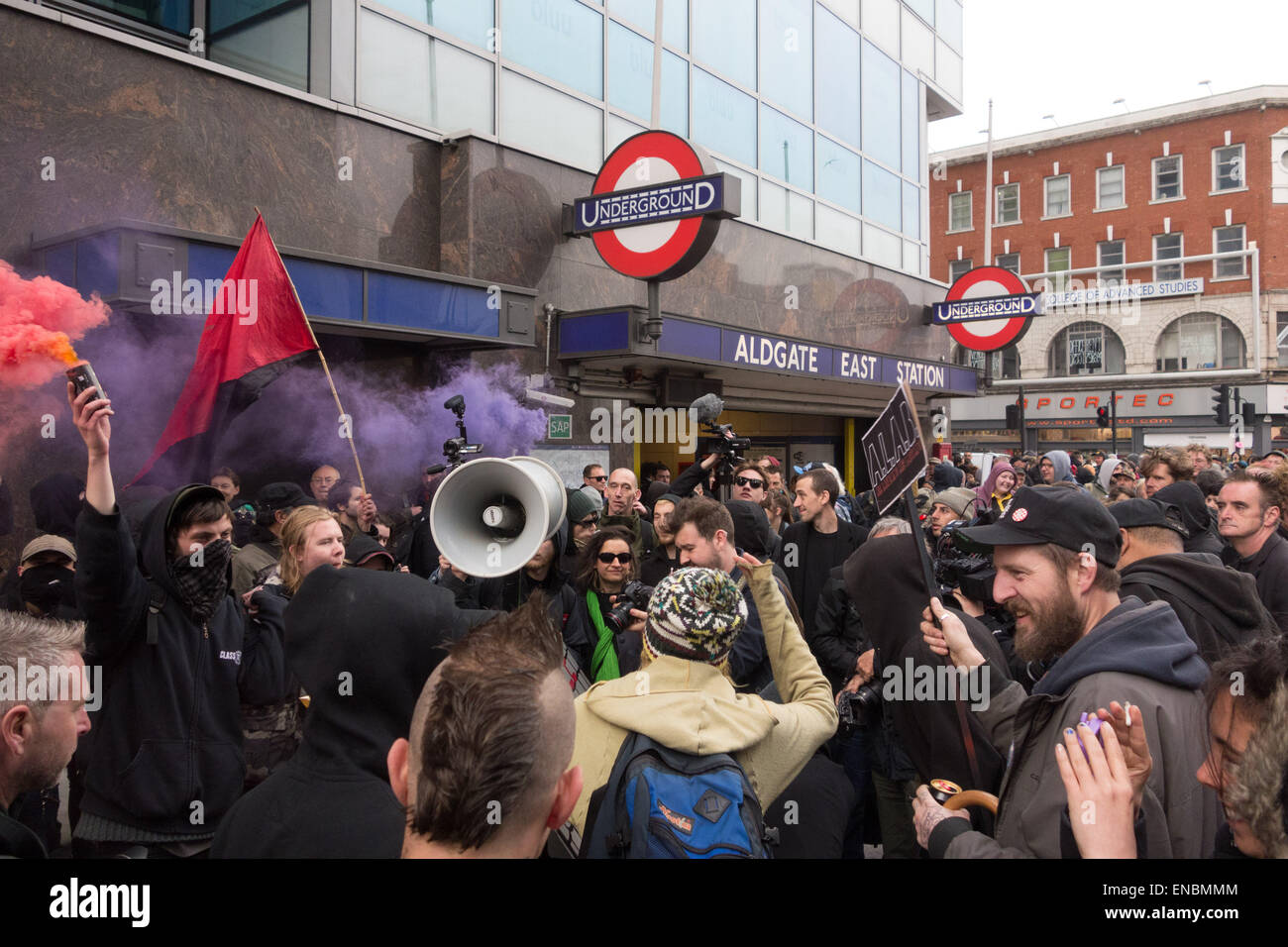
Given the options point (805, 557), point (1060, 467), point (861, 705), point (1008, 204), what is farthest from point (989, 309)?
point (1008, 204)

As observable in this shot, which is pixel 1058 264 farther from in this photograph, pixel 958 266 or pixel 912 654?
pixel 912 654

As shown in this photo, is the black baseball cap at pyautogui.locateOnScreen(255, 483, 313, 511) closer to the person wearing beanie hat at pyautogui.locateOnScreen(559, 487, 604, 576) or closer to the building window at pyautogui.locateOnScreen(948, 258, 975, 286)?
the person wearing beanie hat at pyautogui.locateOnScreen(559, 487, 604, 576)

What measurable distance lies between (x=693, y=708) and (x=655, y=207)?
280 inches

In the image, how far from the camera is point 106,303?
5.74 m

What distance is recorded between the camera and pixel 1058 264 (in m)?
35.7

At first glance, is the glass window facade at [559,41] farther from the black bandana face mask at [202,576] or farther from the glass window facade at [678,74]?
the black bandana face mask at [202,576]

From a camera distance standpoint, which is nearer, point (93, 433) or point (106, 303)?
point (93, 433)

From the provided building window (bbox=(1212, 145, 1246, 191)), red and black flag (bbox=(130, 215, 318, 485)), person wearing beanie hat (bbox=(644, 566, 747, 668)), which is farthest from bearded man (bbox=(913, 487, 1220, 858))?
building window (bbox=(1212, 145, 1246, 191))

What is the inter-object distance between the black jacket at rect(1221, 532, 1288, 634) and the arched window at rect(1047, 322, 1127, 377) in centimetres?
3389

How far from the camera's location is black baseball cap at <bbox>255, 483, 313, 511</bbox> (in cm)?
525

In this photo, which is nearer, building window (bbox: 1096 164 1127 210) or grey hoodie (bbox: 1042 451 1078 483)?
grey hoodie (bbox: 1042 451 1078 483)

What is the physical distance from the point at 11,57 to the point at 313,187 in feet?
7.43
